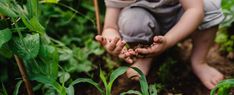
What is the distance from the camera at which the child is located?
1.57 meters

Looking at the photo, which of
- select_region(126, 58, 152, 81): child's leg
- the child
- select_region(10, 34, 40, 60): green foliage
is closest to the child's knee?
the child

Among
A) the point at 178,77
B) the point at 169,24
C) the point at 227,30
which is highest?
the point at 169,24

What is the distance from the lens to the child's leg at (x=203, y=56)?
5.58 feet

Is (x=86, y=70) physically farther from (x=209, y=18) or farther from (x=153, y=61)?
(x=209, y=18)

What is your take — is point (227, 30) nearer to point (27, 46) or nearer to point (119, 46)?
point (119, 46)

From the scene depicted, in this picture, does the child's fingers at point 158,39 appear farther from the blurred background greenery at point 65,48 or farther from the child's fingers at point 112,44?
the blurred background greenery at point 65,48

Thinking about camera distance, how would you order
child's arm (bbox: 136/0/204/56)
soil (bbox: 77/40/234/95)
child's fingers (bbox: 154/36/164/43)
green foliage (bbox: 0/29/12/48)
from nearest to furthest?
green foliage (bbox: 0/29/12/48), child's fingers (bbox: 154/36/164/43), child's arm (bbox: 136/0/204/56), soil (bbox: 77/40/234/95)

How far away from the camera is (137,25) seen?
1599mm

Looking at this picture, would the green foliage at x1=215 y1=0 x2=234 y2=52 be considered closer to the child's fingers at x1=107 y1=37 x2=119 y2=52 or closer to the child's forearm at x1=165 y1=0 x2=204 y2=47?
the child's forearm at x1=165 y1=0 x2=204 y2=47

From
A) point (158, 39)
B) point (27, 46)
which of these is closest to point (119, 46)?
Result: point (158, 39)

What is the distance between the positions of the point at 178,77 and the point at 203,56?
139 mm

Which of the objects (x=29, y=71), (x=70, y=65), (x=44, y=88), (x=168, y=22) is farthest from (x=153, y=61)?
(x=29, y=71)

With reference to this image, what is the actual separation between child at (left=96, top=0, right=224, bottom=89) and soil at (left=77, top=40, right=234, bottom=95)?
46mm

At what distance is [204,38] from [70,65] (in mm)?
583
